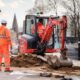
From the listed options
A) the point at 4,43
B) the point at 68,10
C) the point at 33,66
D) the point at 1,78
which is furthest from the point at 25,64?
the point at 68,10

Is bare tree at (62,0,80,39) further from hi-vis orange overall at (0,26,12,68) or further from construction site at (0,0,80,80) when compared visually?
hi-vis orange overall at (0,26,12,68)

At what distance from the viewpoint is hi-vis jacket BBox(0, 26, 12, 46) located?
19.3 metres

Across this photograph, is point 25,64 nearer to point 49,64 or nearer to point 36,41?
point 49,64

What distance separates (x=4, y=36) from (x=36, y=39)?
8.55 metres

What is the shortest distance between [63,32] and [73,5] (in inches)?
1306

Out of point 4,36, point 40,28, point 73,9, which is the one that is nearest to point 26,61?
point 40,28

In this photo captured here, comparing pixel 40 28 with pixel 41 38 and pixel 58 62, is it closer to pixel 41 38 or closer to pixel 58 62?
pixel 41 38

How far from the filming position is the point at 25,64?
23.1m

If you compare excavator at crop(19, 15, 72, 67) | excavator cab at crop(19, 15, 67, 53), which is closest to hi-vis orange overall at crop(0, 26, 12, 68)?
excavator at crop(19, 15, 72, 67)

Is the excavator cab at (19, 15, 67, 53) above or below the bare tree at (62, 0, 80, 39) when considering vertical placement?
below

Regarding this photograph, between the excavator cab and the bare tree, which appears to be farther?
the bare tree

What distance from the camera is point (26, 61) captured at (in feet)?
77.5

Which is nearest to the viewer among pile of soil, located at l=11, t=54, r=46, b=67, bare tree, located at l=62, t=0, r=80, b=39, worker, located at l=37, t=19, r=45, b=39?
pile of soil, located at l=11, t=54, r=46, b=67

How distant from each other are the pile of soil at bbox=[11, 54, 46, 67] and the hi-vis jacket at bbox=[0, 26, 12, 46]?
141 inches
